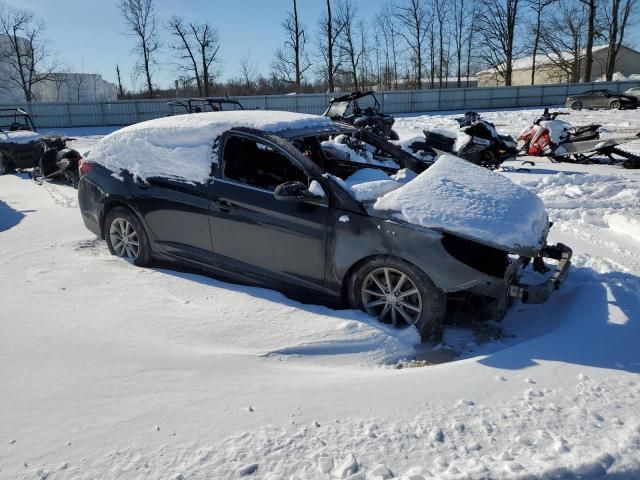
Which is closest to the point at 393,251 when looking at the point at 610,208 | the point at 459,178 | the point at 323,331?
the point at 323,331

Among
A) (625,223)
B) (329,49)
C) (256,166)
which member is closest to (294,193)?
(256,166)

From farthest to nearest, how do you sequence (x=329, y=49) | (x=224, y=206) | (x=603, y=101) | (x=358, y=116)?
(x=329, y=49) → (x=603, y=101) → (x=358, y=116) → (x=224, y=206)

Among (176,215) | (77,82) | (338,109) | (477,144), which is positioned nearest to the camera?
(176,215)

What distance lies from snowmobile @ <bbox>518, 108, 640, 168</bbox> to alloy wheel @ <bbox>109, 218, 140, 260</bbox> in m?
9.51

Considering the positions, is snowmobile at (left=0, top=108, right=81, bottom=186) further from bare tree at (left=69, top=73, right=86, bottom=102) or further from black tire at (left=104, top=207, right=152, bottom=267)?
bare tree at (left=69, top=73, right=86, bottom=102)

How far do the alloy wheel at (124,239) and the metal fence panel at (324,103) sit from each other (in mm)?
21269

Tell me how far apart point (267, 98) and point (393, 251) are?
25760 mm

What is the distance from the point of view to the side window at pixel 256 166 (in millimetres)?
4430

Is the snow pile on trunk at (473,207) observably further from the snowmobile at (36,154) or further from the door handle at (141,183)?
the snowmobile at (36,154)

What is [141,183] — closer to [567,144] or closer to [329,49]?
[567,144]

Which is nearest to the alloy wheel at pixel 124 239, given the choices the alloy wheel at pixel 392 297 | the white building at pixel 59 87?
the alloy wheel at pixel 392 297

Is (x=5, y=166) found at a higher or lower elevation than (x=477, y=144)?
lower

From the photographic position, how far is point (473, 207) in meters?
3.66

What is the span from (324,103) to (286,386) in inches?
1080
